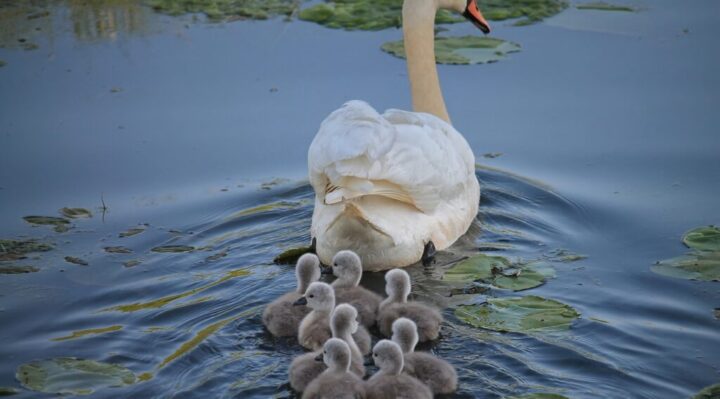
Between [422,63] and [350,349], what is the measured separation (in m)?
3.87

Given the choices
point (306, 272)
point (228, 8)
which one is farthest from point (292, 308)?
point (228, 8)

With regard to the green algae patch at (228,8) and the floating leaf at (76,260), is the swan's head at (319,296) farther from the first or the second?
the green algae patch at (228,8)

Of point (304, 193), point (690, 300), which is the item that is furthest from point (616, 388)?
point (304, 193)

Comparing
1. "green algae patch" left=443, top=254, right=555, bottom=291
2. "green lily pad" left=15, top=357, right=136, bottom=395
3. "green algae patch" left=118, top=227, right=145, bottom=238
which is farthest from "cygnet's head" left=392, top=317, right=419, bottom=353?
"green algae patch" left=118, top=227, right=145, bottom=238

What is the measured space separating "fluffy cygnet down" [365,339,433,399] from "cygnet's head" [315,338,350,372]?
196 millimetres

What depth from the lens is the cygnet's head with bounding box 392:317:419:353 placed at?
7758 millimetres

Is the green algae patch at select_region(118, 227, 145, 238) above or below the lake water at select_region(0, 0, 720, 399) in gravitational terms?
below

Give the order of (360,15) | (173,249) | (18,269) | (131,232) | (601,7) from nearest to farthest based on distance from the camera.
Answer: (18,269) < (173,249) < (131,232) < (601,7) < (360,15)

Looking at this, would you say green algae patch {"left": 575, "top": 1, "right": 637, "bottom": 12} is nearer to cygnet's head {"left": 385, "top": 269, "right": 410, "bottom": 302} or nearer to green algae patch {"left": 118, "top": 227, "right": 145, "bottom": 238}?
green algae patch {"left": 118, "top": 227, "right": 145, "bottom": 238}

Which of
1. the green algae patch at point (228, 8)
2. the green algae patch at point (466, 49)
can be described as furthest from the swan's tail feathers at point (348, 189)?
the green algae patch at point (228, 8)

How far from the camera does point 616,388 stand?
7305mm

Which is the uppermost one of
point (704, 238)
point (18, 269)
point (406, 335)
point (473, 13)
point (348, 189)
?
point (473, 13)

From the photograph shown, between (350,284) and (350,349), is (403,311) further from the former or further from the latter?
(350,349)

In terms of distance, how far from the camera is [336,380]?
714 centimetres
